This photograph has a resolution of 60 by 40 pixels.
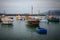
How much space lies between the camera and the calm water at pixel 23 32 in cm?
234

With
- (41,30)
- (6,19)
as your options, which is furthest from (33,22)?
(6,19)

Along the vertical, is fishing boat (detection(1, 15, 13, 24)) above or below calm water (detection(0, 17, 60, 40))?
above

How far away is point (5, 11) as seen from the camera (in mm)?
2371

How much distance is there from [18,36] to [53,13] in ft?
2.04

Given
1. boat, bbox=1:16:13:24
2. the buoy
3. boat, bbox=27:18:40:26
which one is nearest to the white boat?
boat, bbox=1:16:13:24

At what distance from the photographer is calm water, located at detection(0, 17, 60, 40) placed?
7.68ft

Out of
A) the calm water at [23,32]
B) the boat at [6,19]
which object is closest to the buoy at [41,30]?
the calm water at [23,32]

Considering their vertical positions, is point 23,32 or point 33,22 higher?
point 33,22

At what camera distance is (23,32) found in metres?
2.36

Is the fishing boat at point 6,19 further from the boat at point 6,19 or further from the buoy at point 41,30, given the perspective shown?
the buoy at point 41,30

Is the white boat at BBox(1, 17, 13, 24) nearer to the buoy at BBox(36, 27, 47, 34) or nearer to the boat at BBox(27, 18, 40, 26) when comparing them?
the boat at BBox(27, 18, 40, 26)

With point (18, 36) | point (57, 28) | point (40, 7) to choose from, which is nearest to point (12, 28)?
point (18, 36)

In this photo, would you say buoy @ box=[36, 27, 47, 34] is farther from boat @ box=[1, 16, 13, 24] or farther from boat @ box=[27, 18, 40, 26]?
boat @ box=[1, 16, 13, 24]

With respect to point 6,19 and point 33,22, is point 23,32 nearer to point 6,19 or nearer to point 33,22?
point 33,22
